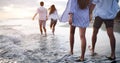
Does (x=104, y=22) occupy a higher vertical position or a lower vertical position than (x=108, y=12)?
lower

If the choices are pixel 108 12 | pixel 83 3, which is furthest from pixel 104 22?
pixel 83 3

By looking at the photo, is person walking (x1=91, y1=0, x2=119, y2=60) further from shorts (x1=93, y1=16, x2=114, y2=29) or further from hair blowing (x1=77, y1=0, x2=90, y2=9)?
hair blowing (x1=77, y1=0, x2=90, y2=9)

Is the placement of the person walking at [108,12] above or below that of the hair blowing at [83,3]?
below

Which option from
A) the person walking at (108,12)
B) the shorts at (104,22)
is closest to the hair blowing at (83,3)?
the person walking at (108,12)

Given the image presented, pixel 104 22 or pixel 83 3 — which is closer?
pixel 83 3

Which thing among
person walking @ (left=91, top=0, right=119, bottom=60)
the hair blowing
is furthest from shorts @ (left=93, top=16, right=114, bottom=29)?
the hair blowing

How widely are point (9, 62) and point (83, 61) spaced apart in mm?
2011

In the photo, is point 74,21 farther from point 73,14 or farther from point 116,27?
point 116,27

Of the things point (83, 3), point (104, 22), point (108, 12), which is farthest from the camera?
point (104, 22)

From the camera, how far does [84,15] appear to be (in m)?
7.78

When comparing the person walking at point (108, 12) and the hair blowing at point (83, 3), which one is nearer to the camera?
the hair blowing at point (83, 3)

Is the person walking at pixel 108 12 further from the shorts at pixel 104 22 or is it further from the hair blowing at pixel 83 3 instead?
the hair blowing at pixel 83 3

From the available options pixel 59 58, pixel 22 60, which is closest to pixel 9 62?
pixel 22 60

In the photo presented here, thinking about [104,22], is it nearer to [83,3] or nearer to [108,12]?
[108,12]
